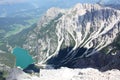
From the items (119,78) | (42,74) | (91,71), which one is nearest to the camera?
(119,78)

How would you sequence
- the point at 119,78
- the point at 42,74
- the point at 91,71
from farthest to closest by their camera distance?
the point at 42,74 < the point at 91,71 < the point at 119,78

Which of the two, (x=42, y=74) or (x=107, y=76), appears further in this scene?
(x=42, y=74)

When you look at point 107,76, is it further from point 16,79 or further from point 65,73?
point 16,79

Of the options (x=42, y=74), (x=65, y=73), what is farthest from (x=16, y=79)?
(x=65, y=73)

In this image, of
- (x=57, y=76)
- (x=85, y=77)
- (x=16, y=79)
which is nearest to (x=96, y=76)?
(x=85, y=77)

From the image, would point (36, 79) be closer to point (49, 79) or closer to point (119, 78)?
point (49, 79)

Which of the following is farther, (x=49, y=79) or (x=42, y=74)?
(x=42, y=74)

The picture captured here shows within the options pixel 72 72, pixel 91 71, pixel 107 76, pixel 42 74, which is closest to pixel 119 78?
pixel 107 76

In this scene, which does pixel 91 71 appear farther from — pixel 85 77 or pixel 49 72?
pixel 49 72
